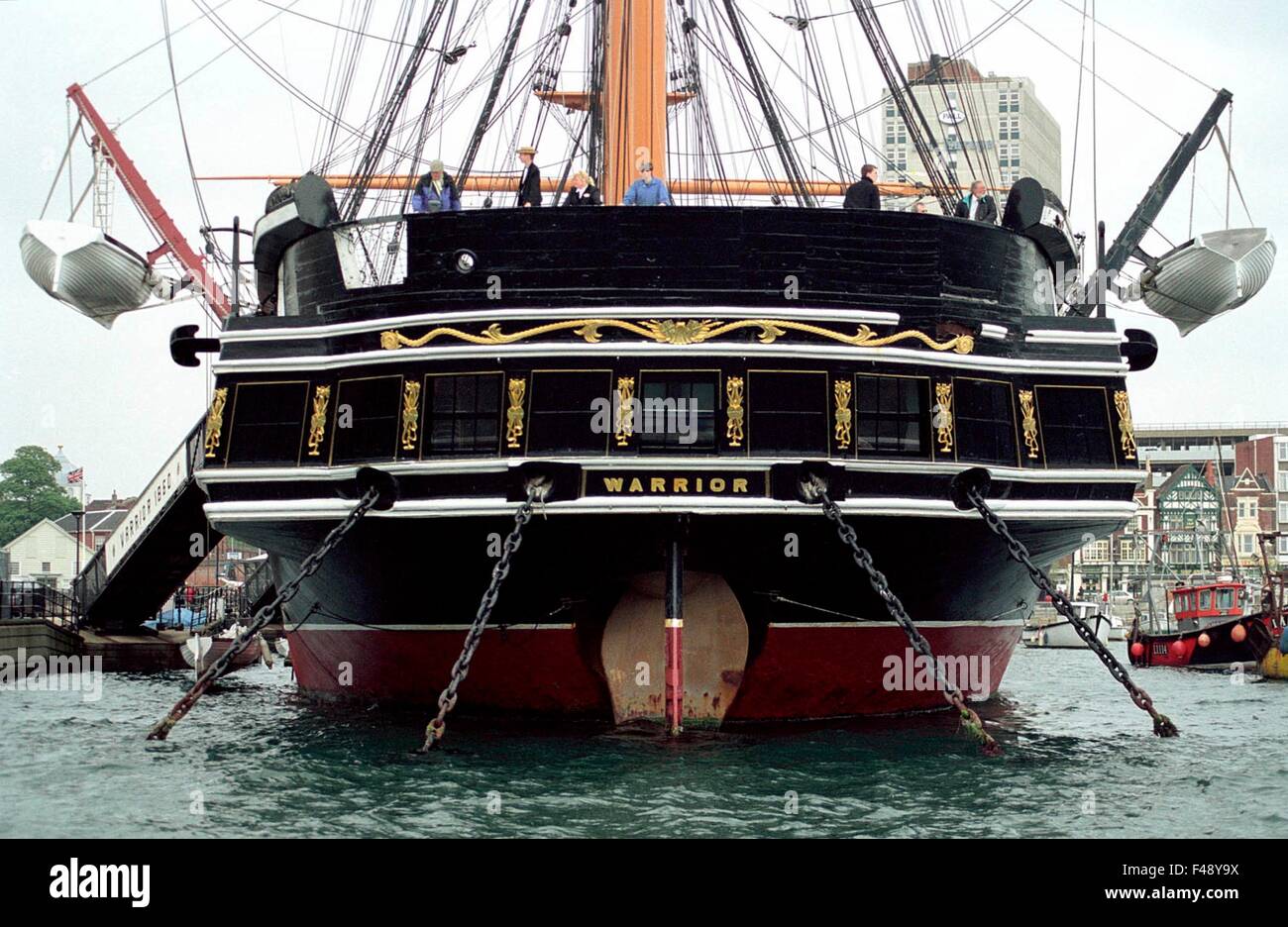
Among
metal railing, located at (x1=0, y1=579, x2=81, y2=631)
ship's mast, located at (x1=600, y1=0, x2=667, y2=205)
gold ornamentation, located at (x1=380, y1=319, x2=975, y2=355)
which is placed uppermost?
ship's mast, located at (x1=600, y1=0, x2=667, y2=205)

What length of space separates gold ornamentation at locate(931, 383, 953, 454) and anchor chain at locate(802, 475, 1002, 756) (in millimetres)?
1416

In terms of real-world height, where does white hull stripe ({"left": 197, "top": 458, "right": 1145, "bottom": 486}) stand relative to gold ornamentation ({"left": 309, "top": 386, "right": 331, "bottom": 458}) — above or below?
below

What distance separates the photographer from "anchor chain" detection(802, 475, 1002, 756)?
52.0ft

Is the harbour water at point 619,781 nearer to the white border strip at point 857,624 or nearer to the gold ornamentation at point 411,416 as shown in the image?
the white border strip at point 857,624

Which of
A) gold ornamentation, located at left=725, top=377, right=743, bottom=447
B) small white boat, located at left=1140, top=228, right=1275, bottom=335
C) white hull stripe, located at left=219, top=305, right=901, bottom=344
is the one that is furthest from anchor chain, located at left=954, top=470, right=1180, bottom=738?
small white boat, located at left=1140, top=228, right=1275, bottom=335

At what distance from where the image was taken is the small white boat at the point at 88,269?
20531mm

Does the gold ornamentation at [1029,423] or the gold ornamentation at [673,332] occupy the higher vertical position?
the gold ornamentation at [673,332]

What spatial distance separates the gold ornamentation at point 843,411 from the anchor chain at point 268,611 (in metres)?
4.85

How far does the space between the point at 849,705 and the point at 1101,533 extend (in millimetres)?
4152

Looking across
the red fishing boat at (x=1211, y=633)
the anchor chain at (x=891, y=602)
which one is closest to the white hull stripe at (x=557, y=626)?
the anchor chain at (x=891, y=602)

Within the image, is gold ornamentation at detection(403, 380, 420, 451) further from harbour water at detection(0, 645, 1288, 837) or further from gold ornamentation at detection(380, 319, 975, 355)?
harbour water at detection(0, 645, 1288, 837)

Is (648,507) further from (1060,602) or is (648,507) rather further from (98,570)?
(98,570)

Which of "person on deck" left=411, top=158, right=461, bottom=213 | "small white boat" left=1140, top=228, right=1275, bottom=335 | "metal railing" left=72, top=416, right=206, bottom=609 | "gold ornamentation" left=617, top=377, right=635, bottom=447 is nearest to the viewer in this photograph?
"gold ornamentation" left=617, top=377, right=635, bottom=447

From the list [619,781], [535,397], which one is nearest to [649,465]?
[535,397]
